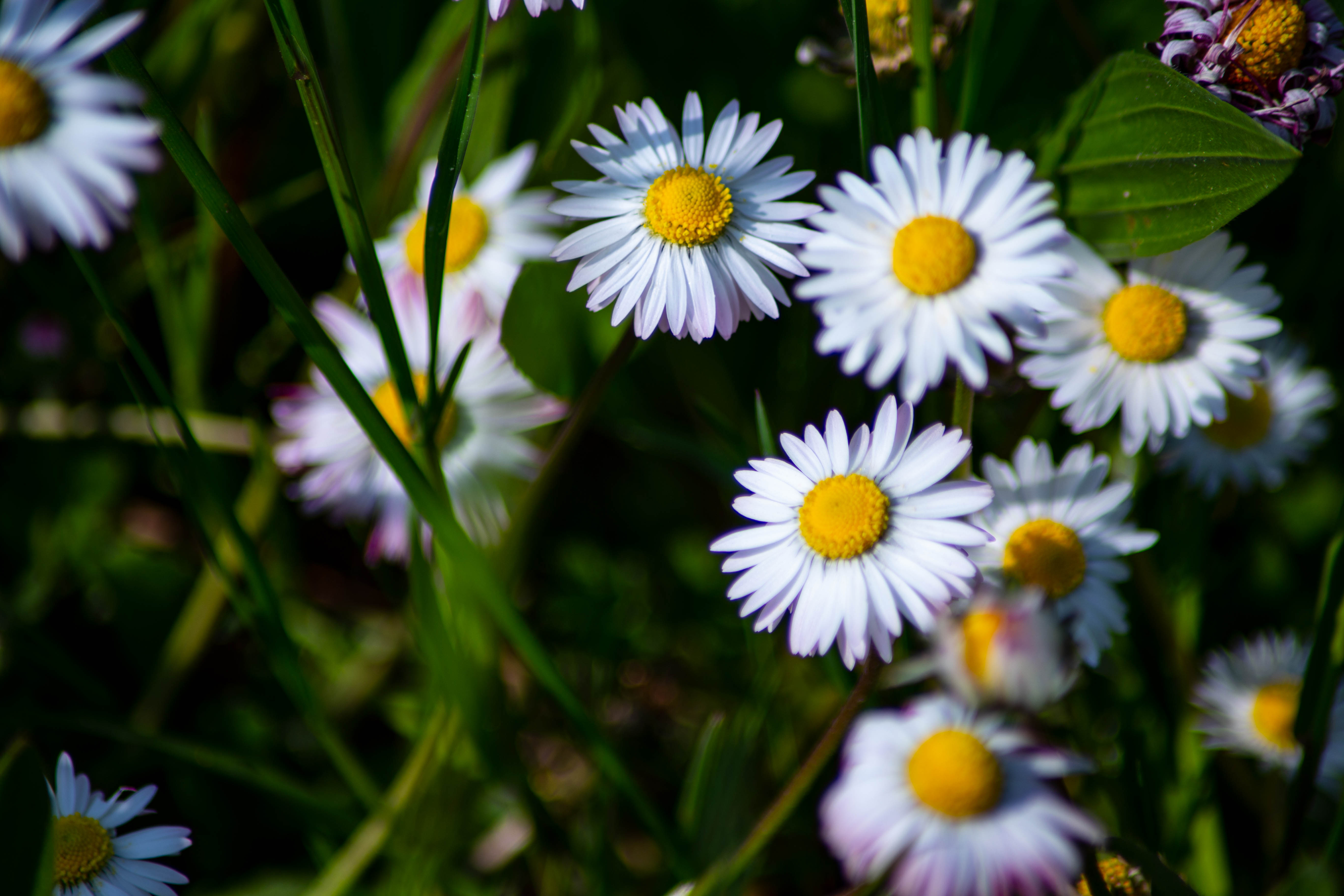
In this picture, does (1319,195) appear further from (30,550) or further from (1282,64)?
(30,550)

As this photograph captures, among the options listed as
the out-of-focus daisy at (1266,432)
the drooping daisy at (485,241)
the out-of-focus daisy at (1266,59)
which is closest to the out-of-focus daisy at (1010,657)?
the out-of-focus daisy at (1266,59)

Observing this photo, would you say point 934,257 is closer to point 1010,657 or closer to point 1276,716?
point 1010,657

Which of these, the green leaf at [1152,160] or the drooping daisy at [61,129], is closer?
the drooping daisy at [61,129]

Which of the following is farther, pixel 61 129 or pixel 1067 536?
pixel 1067 536

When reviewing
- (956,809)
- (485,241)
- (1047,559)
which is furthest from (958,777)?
(485,241)

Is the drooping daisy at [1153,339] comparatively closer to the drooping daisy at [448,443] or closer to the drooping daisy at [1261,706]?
the drooping daisy at [1261,706]

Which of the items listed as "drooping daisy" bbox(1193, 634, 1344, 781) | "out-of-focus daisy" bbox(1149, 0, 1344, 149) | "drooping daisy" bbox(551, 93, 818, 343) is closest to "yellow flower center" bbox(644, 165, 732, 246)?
"drooping daisy" bbox(551, 93, 818, 343)
